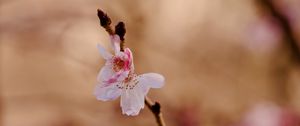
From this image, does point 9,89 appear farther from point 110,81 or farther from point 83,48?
point 110,81

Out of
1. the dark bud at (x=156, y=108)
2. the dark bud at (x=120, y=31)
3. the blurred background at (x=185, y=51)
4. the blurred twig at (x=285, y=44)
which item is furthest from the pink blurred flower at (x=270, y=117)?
the dark bud at (x=120, y=31)

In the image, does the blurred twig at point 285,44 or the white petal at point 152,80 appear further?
the blurred twig at point 285,44

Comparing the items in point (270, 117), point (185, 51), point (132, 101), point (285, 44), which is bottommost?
point (132, 101)

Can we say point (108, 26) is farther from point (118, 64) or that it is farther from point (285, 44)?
point (285, 44)

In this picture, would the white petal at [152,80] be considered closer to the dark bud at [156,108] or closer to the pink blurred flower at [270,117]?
the dark bud at [156,108]

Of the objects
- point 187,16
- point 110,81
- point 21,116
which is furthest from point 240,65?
point 110,81

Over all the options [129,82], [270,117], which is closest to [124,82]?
[129,82]
